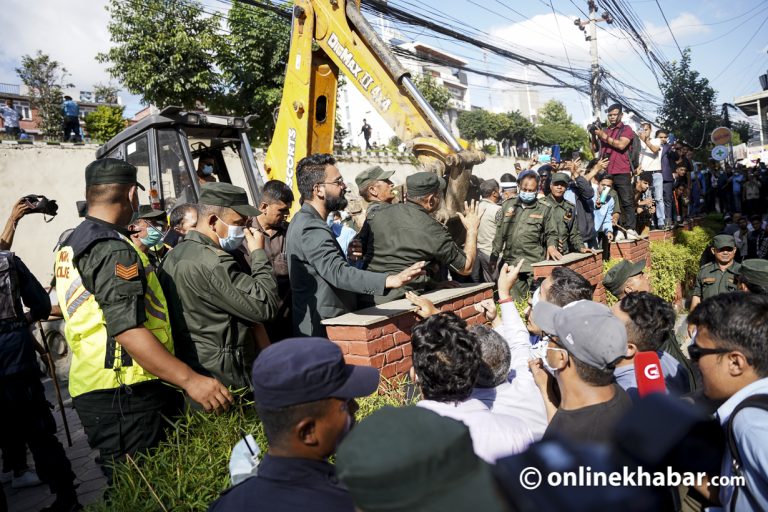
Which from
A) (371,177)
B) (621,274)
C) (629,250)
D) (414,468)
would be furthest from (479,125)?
(414,468)

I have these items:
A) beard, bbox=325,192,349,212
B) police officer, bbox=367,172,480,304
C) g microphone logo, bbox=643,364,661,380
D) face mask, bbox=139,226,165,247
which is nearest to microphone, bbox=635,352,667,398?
g microphone logo, bbox=643,364,661,380

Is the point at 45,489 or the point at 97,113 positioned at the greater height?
the point at 97,113

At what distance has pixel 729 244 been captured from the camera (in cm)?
575

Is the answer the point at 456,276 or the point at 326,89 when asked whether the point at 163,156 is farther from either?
the point at 456,276

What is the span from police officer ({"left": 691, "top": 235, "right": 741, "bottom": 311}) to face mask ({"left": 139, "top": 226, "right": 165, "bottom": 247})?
546 centimetres

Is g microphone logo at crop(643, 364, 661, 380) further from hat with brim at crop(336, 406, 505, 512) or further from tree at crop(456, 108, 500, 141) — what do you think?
tree at crop(456, 108, 500, 141)

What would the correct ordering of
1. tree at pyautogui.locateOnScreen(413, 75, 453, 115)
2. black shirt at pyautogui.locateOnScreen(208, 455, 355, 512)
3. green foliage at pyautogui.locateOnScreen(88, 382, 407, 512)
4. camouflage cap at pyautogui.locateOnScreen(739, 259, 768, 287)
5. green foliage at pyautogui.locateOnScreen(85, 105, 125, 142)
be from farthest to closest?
tree at pyautogui.locateOnScreen(413, 75, 453, 115)
green foliage at pyautogui.locateOnScreen(85, 105, 125, 142)
camouflage cap at pyautogui.locateOnScreen(739, 259, 768, 287)
green foliage at pyautogui.locateOnScreen(88, 382, 407, 512)
black shirt at pyautogui.locateOnScreen(208, 455, 355, 512)

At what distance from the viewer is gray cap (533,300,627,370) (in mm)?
2117

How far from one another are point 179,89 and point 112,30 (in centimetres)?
320

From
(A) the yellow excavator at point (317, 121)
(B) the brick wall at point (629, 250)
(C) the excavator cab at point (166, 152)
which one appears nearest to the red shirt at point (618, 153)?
(B) the brick wall at point (629, 250)

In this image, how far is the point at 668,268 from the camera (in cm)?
915

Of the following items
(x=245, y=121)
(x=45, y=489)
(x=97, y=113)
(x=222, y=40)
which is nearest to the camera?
(x=45, y=489)

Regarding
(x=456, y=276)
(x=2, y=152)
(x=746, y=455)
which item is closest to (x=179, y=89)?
(x=2, y=152)

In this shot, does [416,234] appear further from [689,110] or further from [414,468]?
[689,110]
